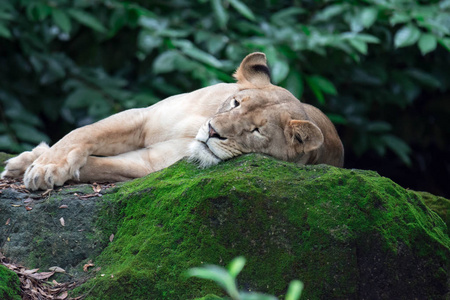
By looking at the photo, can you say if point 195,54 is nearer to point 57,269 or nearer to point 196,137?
point 196,137

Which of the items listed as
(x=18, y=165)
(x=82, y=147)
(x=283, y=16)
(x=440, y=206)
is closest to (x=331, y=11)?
(x=283, y=16)

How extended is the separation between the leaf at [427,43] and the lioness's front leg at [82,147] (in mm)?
2326

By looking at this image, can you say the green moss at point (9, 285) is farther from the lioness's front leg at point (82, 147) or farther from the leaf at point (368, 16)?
the leaf at point (368, 16)

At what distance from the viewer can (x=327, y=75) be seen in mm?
6383

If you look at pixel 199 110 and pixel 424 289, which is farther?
pixel 199 110

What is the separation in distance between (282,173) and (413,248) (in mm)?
627

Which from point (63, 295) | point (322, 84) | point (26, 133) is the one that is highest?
point (63, 295)

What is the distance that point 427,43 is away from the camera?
5039 mm

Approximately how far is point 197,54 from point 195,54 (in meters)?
0.02

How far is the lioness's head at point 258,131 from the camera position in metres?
3.13

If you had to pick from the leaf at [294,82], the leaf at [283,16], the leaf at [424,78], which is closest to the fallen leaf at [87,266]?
the leaf at [294,82]

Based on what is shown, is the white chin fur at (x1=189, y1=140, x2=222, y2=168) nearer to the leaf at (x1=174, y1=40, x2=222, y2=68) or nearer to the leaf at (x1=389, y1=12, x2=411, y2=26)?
the leaf at (x1=174, y1=40, x2=222, y2=68)

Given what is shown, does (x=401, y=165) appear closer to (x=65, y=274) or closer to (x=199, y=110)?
(x=199, y=110)

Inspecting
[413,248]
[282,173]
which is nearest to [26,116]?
[282,173]
